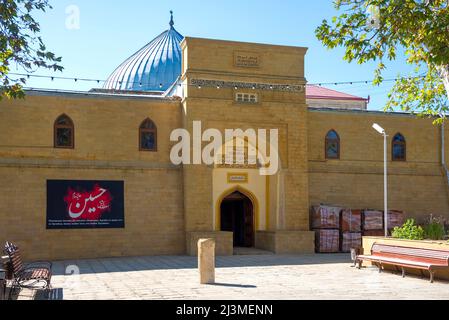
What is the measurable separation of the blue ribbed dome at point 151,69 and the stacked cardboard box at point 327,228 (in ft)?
35.7

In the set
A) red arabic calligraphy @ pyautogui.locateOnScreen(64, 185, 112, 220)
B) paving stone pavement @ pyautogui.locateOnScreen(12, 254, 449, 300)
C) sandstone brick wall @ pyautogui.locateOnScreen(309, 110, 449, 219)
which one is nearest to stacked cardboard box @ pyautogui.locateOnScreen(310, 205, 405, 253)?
sandstone brick wall @ pyautogui.locateOnScreen(309, 110, 449, 219)

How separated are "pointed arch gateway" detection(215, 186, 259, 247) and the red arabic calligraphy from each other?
422cm

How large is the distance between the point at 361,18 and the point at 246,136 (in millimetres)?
9420

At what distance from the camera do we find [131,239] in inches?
754

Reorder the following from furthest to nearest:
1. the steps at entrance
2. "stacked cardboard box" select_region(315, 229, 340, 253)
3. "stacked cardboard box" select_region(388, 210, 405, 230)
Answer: "stacked cardboard box" select_region(388, 210, 405, 230) < "stacked cardboard box" select_region(315, 229, 340, 253) < the steps at entrance

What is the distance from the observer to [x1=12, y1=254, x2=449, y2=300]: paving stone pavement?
1082cm

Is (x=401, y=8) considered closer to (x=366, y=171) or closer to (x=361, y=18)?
(x=361, y=18)

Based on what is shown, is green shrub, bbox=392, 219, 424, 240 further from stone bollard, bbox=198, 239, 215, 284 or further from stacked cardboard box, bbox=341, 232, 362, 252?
stone bollard, bbox=198, 239, 215, 284

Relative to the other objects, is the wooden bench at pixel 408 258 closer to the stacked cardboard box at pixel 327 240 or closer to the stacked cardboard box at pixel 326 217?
the stacked cardboard box at pixel 327 240

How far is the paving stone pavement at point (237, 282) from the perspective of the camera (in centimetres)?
1082

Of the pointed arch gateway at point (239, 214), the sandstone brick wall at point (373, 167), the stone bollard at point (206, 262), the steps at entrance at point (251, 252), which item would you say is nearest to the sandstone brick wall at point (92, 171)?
the steps at entrance at point (251, 252)

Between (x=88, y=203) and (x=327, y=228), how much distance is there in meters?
8.75

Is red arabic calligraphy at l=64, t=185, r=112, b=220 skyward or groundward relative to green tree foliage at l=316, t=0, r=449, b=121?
Result: groundward

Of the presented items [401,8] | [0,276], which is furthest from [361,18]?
[0,276]
